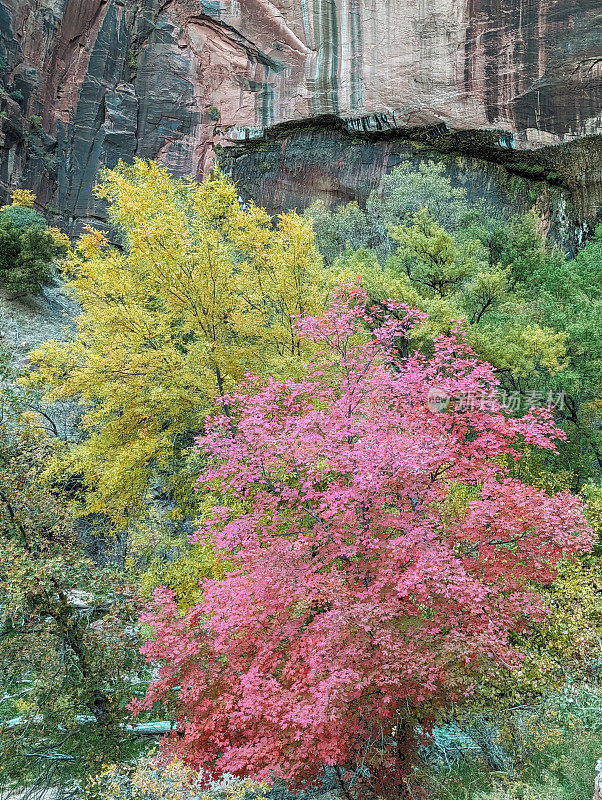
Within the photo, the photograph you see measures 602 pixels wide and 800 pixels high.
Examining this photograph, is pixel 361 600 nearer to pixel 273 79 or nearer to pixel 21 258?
pixel 21 258

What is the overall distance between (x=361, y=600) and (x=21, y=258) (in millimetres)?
17692

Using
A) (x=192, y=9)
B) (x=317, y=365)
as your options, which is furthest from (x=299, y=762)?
(x=192, y=9)

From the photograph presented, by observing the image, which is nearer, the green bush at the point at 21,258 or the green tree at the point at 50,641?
the green tree at the point at 50,641

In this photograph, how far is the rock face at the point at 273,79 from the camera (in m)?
18.0

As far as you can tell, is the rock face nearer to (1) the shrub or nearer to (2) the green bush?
(1) the shrub

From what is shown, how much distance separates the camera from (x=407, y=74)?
785 inches

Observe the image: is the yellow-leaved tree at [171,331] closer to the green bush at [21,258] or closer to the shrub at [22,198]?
the green bush at [21,258]

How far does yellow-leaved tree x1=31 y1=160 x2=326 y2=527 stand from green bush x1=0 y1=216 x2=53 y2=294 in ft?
32.4

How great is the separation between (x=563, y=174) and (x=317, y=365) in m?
18.2

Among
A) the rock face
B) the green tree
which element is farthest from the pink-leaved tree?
the rock face

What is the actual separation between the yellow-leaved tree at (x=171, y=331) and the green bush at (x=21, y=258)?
9869 mm

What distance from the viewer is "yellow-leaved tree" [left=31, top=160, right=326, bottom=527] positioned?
805 cm

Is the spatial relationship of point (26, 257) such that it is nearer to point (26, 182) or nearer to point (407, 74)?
point (26, 182)

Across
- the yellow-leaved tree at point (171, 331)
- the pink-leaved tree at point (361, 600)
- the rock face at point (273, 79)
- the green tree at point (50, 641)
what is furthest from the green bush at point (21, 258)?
the pink-leaved tree at point (361, 600)
